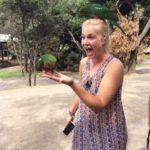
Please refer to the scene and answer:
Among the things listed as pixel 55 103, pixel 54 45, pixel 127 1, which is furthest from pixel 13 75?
pixel 55 103

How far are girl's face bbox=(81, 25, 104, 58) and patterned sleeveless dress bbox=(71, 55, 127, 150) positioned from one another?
0.13 m

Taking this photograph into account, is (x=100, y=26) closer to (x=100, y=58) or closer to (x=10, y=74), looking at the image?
(x=100, y=58)

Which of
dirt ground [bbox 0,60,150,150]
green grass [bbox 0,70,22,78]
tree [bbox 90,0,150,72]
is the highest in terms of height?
tree [bbox 90,0,150,72]

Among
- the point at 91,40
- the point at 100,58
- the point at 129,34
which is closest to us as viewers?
the point at 91,40

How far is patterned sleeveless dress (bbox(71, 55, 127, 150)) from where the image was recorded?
2670 mm

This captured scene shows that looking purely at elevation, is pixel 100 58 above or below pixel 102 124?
above

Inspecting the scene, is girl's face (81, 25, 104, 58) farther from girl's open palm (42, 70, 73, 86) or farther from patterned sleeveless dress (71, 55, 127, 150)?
girl's open palm (42, 70, 73, 86)

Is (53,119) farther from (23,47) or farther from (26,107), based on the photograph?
(23,47)

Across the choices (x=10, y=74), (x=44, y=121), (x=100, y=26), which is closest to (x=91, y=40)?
(x=100, y=26)

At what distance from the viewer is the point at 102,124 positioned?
2688 millimetres

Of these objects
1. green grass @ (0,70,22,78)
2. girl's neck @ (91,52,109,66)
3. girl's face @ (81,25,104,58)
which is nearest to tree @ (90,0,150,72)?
green grass @ (0,70,22,78)

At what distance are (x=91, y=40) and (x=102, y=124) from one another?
1.90 feet

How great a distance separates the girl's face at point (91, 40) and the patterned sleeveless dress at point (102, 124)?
0.13 m

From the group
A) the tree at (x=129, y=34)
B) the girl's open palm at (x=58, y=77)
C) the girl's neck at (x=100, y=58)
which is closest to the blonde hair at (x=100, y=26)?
the girl's neck at (x=100, y=58)
